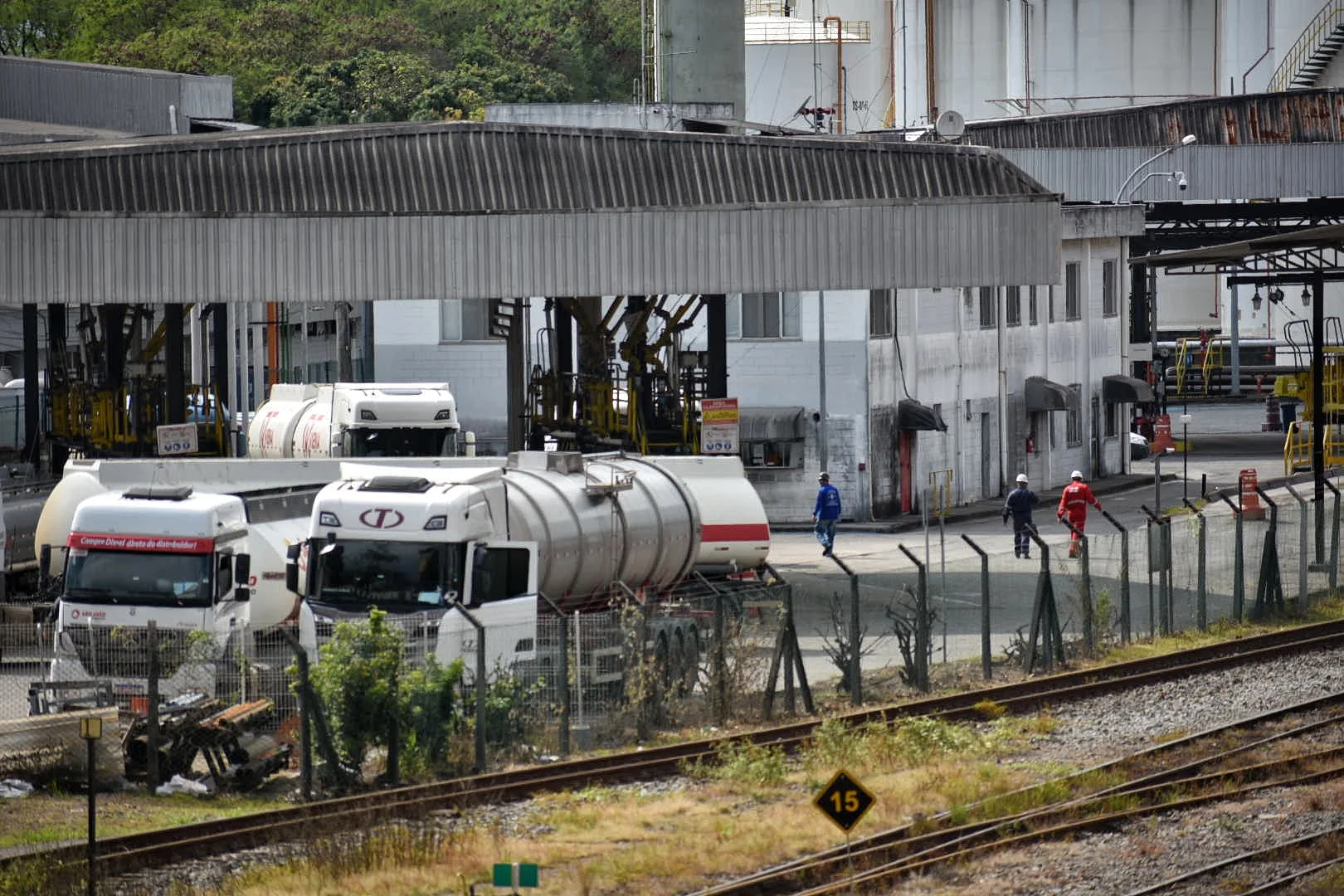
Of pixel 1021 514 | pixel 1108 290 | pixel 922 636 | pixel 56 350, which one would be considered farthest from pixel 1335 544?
pixel 1108 290

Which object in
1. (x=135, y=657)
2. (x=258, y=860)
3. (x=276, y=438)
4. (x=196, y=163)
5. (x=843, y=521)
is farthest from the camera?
(x=843, y=521)

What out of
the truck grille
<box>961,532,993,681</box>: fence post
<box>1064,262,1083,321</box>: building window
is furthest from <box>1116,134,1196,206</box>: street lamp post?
the truck grille

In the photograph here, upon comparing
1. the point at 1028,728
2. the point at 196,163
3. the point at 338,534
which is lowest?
the point at 1028,728

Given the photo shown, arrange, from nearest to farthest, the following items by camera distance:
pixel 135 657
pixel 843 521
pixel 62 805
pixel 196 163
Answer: pixel 62 805 < pixel 135 657 < pixel 196 163 < pixel 843 521

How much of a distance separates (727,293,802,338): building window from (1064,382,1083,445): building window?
11843 millimetres

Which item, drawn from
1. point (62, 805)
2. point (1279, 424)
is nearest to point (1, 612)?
point (62, 805)

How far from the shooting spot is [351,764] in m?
19.5

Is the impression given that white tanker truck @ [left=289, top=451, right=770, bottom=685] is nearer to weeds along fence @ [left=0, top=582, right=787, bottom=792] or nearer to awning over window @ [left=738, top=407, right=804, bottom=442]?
weeds along fence @ [left=0, top=582, right=787, bottom=792]

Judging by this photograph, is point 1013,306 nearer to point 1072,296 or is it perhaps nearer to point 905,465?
point 1072,296

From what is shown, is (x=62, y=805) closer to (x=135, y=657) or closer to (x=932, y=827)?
(x=135, y=657)

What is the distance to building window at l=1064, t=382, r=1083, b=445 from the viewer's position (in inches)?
2290

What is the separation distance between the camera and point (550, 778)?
→ 1964cm

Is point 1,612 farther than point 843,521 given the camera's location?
No

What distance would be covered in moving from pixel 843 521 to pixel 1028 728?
84.0 feet
